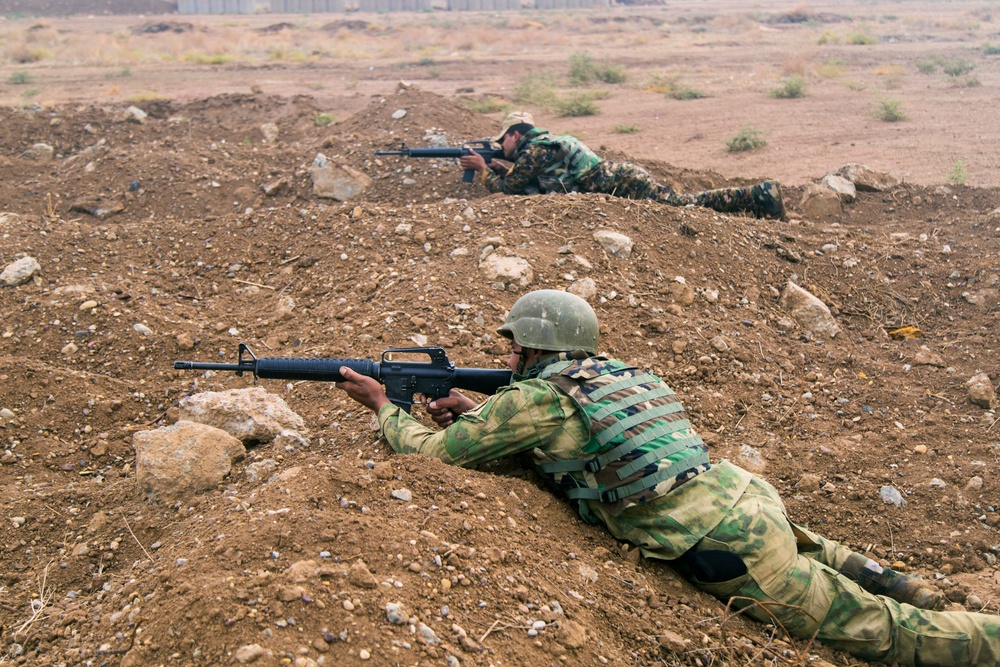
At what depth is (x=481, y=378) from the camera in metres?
3.79

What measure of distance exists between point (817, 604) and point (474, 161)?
5851 millimetres

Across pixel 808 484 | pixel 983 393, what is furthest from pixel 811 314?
pixel 808 484

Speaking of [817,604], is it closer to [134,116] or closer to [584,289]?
[584,289]

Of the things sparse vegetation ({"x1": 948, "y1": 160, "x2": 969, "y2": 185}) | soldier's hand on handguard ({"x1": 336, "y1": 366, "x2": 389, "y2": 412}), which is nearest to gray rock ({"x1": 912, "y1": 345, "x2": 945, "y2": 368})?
soldier's hand on handguard ({"x1": 336, "y1": 366, "x2": 389, "y2": 412})

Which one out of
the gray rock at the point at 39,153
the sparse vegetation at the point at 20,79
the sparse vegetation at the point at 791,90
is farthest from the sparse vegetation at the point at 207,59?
the sparse vegetation at the point at 791,90

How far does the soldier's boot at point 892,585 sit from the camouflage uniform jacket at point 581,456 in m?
0.60

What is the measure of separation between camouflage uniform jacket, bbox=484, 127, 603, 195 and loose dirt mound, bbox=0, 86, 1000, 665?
3.48 ft

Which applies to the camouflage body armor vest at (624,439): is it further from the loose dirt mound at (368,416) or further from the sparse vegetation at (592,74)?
the sparse vegetation at (592,74)

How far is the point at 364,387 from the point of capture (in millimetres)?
3752

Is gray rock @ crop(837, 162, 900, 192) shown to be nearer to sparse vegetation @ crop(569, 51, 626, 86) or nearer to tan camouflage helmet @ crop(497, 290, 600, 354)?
tan camouflage helmet @ crop(497, 290, 600, 354)

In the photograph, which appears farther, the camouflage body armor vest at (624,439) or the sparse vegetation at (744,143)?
the sparse vegetation at (744,143)

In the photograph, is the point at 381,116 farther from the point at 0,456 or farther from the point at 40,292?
the point at 0,456

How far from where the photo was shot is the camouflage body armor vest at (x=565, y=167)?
7.94 meters

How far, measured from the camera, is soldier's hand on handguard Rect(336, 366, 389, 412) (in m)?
3.73
